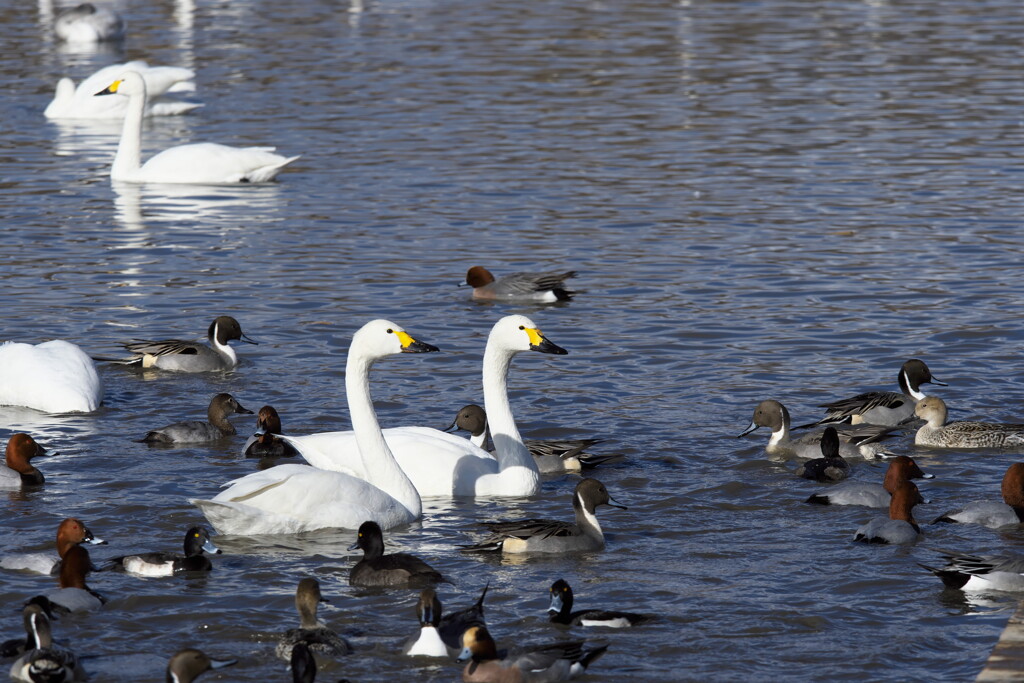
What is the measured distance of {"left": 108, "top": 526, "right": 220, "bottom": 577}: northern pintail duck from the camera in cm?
975

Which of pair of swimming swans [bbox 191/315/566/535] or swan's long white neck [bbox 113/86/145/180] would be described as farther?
swan's long white neck [bbox 113/86/145/180]

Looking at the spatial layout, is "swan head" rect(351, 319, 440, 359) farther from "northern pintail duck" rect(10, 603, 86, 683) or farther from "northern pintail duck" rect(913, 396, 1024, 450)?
"northern pintail duck" rect(913, 396, 1024, 450)

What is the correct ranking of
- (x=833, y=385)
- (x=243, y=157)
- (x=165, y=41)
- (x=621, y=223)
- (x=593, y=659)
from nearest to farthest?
1. (x=593, y=659)
2. (x=833, y=385)
3. (x=621, y=223)
4. (x=243, y=157)
5. (x=165, y=41)

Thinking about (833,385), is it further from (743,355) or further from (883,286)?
(883,286)

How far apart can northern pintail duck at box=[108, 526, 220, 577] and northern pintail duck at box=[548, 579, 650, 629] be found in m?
2.26

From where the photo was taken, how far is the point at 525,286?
55.7ft

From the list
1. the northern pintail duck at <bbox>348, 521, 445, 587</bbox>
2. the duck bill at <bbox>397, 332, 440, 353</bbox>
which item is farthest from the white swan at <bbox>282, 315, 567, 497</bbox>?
the northern pintail duck at <bbox>348, 521, 445, 587</bbox>

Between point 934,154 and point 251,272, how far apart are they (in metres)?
10.9

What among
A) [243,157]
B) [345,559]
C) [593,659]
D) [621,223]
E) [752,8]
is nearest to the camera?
[593,659]

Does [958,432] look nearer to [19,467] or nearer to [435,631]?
[435,631]

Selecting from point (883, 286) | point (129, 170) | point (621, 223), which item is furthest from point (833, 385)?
point (129, 170)

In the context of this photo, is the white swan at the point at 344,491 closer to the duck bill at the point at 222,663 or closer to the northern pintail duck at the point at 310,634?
the northern pintail duck at the point at 310,634

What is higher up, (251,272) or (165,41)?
(251,272)

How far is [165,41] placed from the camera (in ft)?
127
